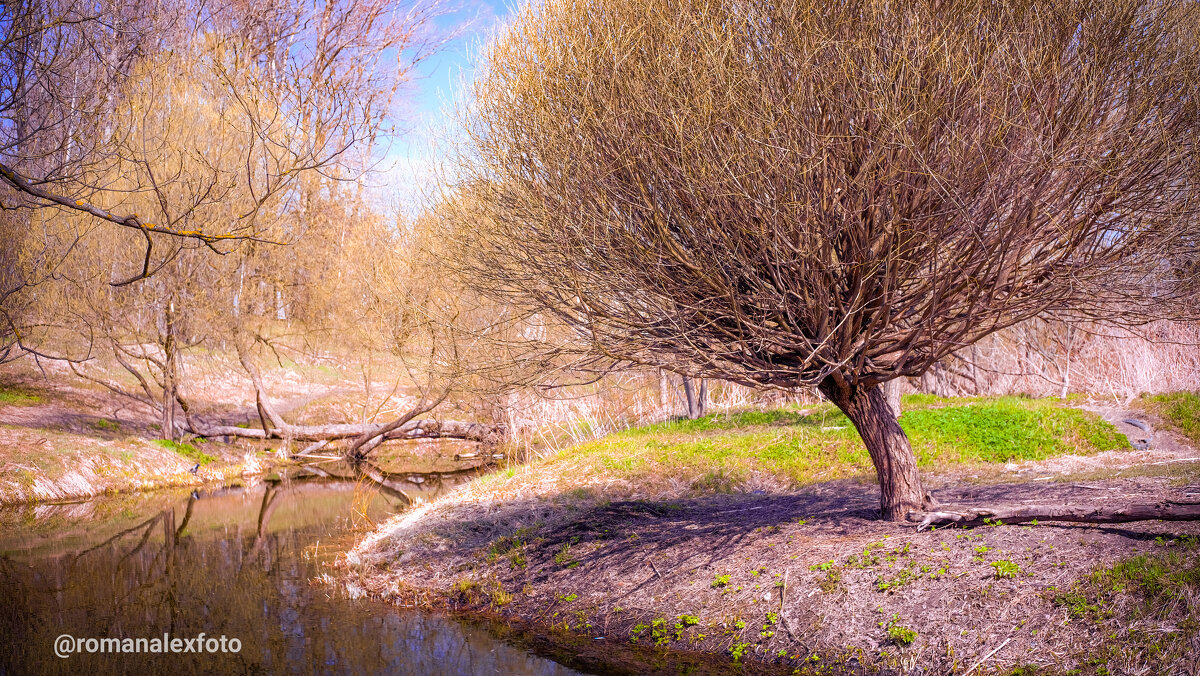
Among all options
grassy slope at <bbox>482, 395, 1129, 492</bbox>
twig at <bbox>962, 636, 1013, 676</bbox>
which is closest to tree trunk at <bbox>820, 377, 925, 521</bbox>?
twig at <bbox>962, 636, 1013, 676</bbox>

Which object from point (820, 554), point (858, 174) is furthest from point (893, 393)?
point (858, 174)

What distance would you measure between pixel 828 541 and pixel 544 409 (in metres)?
10.2

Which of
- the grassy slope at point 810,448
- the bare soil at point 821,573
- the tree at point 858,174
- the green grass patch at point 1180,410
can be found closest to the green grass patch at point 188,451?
the grassy slope at point 810,448

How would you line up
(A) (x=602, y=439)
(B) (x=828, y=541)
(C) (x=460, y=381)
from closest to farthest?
(B) (x=828, y=541), (C) (x=460, y=381), (A) (x=602, y=439)

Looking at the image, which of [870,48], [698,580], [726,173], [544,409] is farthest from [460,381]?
[544,409]

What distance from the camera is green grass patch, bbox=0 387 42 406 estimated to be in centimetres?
1608

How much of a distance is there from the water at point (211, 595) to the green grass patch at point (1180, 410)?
8.98 m

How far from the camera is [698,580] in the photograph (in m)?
6.71

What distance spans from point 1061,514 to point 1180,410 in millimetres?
6089

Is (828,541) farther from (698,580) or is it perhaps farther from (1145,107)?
(1145,107)

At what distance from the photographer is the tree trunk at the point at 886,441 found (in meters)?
6.73

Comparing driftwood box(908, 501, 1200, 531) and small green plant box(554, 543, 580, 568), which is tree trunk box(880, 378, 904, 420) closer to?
driftwood box(908, 501, 1200, 531)

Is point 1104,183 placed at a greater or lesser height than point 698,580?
greater

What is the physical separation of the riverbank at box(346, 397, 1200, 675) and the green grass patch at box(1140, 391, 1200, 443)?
12.7 inches
